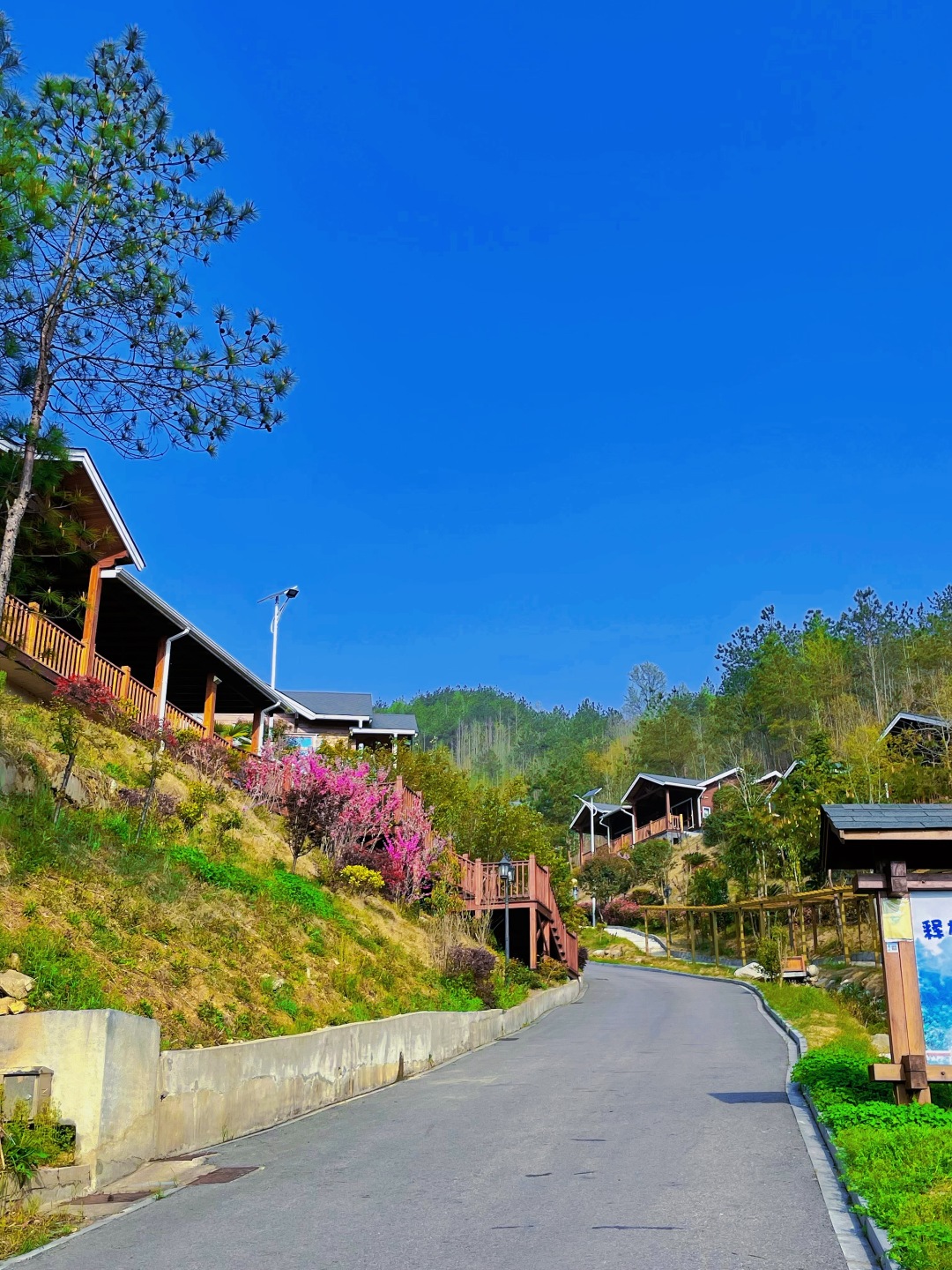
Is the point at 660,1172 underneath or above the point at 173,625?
underneath

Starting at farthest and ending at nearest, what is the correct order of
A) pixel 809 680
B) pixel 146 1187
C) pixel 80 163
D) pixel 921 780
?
pixel 809 680, pixel 921 780, pixel 80 163, pixel 146 1187

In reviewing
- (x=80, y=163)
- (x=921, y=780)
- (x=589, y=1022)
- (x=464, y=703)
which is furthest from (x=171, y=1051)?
(x=464, y=703)

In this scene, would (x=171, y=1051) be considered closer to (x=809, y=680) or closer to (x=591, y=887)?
(x=591, y=887)

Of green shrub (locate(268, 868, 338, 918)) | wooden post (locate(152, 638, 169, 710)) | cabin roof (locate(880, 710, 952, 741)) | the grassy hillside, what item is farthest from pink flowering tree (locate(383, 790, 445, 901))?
cabin roof (locate(880, 710, 952, 741))

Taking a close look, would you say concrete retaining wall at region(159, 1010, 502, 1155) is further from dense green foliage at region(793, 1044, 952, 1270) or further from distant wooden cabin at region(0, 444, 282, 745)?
distant wooden cabin at region(0, 444, 282, 745)

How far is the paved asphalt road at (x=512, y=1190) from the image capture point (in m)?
6.36

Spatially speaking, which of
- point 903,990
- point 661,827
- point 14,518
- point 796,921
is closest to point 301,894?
point 14,518

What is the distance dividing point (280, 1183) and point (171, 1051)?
4.88 feet

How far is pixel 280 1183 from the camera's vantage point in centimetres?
826

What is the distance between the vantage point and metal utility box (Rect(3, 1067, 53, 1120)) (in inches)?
293

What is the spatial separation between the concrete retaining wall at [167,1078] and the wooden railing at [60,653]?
859cm

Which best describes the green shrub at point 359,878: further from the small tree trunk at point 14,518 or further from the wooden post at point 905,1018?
the wooden post at point 905,1018

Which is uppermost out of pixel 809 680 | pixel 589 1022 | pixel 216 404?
pixel 809 680

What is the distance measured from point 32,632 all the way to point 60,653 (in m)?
1.42
